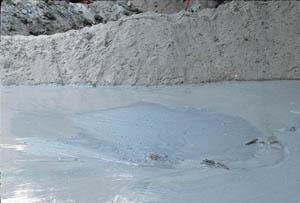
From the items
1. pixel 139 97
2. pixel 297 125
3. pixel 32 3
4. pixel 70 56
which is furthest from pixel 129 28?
pixel 297 125

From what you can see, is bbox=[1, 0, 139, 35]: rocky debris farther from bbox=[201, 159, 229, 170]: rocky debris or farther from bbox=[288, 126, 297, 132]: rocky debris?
bbox=[201, 159, 229, 170]: rocky debris

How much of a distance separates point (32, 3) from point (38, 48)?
2.02 m

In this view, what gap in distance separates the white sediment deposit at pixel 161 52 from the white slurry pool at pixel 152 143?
1.04 ft

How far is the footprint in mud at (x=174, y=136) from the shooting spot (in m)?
5.34

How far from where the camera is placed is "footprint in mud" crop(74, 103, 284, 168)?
17.5 ft

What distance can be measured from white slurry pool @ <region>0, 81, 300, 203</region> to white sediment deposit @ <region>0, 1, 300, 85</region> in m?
0.32

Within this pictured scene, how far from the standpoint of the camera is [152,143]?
5.75 metres

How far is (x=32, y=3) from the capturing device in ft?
34.3

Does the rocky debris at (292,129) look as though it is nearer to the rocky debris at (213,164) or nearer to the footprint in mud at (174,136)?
the footprint in mud at (174,136)

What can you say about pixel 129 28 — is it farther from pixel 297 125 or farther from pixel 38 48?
pixel 297 125

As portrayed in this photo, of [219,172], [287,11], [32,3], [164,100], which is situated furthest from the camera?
[32,3]

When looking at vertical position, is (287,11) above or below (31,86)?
above

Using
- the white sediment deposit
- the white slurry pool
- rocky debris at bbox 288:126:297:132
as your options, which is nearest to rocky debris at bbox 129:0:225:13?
the white sediment deposit

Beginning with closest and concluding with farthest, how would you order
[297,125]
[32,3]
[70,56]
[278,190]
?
[278,190]
[297,125]
[70,56]
[32,3]
